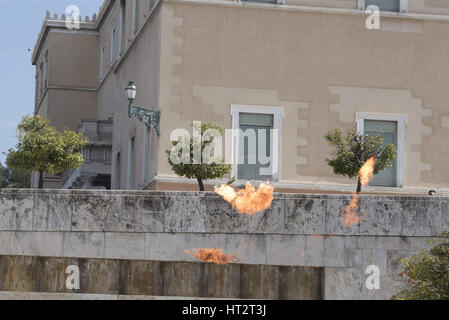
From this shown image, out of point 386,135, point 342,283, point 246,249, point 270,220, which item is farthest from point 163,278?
point 386,135

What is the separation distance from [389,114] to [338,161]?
166 inches

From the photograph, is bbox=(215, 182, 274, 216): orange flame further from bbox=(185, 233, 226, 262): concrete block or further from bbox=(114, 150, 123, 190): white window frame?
bbox=(114, 150, 123, 190): white window frame

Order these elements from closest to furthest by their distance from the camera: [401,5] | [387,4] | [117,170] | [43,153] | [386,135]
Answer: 1. [43,153]
2. [386,135]
3. [401,5]
4. [387,4]
5. [117,170]

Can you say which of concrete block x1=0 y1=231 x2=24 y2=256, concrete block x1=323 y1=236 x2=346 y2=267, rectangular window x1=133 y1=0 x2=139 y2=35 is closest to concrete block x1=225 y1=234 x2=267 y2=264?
concrete block x1=323 y1=236 x2=346 y2=267

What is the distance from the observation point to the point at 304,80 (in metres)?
37.0

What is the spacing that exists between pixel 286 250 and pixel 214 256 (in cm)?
154

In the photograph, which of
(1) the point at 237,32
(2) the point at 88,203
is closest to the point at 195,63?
(1) the point at 237,32

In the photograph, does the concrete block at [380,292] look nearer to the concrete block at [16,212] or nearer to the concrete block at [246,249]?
the concrete block at [246,249]

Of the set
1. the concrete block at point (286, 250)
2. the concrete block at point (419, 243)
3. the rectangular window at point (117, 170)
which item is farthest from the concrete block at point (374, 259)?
the rectangular window at point (117, 170)

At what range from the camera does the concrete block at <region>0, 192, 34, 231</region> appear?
25953 mm

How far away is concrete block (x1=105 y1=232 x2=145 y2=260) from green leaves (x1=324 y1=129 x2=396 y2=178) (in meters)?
9.63

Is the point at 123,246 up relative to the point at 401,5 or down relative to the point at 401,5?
down

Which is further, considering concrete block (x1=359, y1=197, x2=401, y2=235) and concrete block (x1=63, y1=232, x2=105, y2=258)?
concrete block (x1=359, y1=197, x2=401, y2=235)

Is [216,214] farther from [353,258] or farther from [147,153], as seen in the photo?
[147,153]
